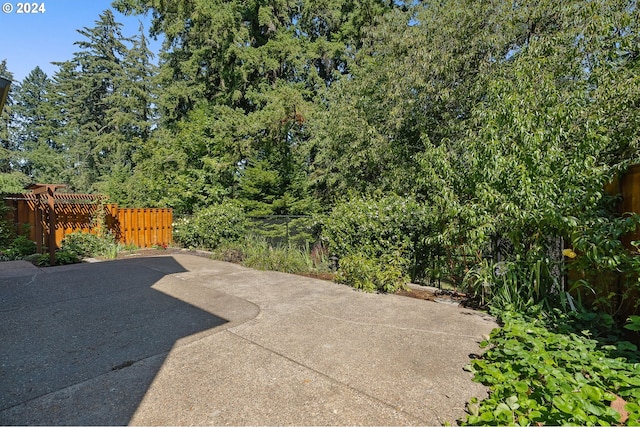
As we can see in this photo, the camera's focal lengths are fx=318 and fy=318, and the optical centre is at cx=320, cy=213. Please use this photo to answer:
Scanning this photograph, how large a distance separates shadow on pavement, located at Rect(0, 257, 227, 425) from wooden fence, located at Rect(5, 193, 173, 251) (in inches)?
149

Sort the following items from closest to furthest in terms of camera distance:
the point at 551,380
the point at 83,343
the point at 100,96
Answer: the point at 551,380
the point at 83,343
the point at 100,96

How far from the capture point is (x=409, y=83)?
21.6 ft

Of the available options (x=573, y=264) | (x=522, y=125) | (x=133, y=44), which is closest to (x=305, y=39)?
(x=522, y=125)

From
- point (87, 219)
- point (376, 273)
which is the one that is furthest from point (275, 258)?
point (87, 219)

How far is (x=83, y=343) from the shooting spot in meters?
2.91

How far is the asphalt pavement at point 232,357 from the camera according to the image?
191 cm

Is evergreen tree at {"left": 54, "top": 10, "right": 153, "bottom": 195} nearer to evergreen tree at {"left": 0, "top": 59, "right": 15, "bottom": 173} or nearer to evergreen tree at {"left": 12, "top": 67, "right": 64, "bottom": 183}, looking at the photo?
evergreen tree at {"left": 12, "top": 67, "right": 64, "bottom": 183}

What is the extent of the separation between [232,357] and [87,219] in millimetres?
9112

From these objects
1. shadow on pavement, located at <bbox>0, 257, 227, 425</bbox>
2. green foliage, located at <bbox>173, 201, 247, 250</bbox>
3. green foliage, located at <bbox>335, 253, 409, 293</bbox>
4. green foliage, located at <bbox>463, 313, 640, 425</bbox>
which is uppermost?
green foliage, located at <bbox>173, 201, 247, 250</bbox>

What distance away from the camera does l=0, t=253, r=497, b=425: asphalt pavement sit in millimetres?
1913

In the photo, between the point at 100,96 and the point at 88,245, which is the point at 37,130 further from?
the point at 88,245

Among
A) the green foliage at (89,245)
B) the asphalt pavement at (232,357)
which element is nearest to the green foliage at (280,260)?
the asphalt pavement at (232,357)

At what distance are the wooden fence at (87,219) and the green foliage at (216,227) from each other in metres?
1.38

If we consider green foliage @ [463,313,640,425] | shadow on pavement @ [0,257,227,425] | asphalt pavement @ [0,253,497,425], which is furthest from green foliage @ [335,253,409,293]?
shadow on pavement @ [0,257,227,425]
